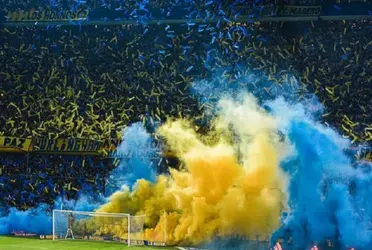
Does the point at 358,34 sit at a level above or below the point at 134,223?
above

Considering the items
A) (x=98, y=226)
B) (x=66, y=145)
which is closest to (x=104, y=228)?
(x=98, y=226)

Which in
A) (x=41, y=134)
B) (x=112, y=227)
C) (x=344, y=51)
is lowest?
(x=112, y=227)

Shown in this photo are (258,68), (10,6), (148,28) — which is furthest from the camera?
(10,6)

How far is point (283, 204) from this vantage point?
10625mm

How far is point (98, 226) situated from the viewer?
1175 cm

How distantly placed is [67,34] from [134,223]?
451 centimetres

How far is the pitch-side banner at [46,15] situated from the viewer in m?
13.6

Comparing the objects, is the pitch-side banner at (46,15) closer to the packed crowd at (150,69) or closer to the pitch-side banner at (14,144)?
the packed crowd at (150,69)

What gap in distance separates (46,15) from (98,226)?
4.81 m

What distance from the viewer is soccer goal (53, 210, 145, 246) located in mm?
11477

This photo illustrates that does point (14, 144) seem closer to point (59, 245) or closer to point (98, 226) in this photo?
point (98, 226)

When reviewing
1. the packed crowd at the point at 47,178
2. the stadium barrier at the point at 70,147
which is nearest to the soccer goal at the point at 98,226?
the packed crowd at the point at 47,178

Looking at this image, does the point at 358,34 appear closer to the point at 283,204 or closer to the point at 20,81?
the point at 283,204

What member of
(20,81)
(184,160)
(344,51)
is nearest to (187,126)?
(184,160)
